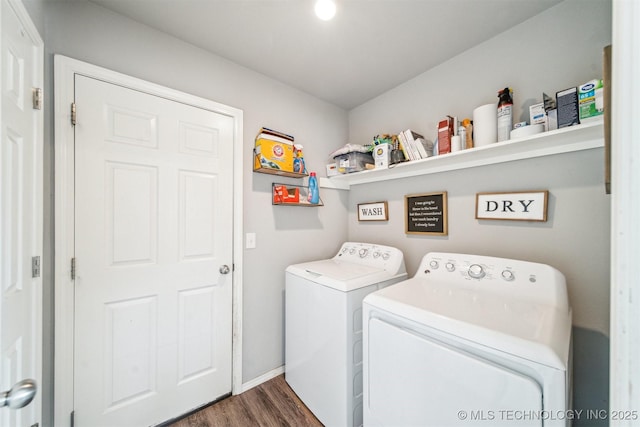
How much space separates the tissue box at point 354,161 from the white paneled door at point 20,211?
178 centimetres

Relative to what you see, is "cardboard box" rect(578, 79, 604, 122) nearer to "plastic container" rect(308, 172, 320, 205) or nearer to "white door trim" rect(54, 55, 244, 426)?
"plastic container" rect(308, 172, 320, 205)

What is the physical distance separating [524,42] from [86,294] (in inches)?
111

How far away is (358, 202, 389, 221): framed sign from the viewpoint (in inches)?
82.6

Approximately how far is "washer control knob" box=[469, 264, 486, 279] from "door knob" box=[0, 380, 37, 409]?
1692mm

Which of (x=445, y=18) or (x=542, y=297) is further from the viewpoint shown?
(x=445, y=18)

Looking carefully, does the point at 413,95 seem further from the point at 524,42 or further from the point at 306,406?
the point at 306,406

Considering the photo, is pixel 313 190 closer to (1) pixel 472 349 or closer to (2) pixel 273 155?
(2) pixel 273 155

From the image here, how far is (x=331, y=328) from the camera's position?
146cm

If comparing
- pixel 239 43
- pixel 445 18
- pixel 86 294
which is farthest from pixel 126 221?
pixel 445 18

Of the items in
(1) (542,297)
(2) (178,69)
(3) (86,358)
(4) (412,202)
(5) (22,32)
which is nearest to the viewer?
(5) (22,32)

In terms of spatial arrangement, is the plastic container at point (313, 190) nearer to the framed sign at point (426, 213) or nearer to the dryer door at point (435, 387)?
the framed sign at point (426, 213)

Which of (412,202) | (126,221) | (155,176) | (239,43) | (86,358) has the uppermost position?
(239,43)

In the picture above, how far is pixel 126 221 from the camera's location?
137cm

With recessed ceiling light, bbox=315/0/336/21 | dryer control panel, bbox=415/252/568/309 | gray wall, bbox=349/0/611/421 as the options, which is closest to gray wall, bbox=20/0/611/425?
gray wall, bbox=349/0/611/421
